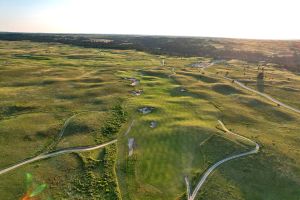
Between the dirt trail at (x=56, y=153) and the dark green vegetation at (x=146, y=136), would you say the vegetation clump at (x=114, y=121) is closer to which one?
the dark green vegetation at (x=146, y=136)

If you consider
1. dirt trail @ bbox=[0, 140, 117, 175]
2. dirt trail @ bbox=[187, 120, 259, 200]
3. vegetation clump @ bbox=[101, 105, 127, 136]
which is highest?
vegetation clump @ bbox=[101, 105, 127, 136]

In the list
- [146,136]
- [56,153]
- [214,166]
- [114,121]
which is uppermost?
[114,121]

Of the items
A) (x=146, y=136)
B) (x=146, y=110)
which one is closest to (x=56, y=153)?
(x=146, y=136)

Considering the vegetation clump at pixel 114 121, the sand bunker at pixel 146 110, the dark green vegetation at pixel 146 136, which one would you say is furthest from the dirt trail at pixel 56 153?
the sand bunker at pixel 146 110

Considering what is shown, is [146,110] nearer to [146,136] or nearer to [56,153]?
[146,136]

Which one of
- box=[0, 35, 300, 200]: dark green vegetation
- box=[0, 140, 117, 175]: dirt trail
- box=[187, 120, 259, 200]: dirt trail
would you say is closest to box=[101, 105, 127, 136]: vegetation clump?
box=[0, 35, 300, 200]: dark green vegetation

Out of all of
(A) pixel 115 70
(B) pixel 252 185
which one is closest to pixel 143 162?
(B) pixel 252 185

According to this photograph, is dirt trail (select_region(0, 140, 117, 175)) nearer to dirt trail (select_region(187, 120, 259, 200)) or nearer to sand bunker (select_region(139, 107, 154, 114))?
sand bunker (select_region(139, 107, 154, 114))

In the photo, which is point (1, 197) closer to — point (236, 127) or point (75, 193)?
point (75, 193)

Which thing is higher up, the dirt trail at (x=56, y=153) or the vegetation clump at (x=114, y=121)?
the vegetation clump at (x=114, y=121)
